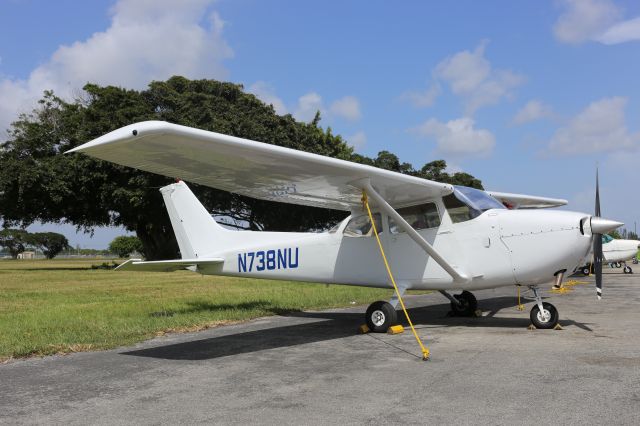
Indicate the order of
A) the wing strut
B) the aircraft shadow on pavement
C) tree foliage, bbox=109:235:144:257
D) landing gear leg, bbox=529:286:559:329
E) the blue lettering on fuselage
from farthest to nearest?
tree foliage, bbox=109:235:144:257
the blue lettering on fuselage
landing gear leg, bbox=529:286:559:329
the wing strut
the aircraft shadow on pavement

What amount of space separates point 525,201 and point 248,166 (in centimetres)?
917

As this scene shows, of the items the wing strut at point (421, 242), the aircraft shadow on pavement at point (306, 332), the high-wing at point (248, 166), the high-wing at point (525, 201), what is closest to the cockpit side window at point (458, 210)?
the high-wing at point (248, 166)

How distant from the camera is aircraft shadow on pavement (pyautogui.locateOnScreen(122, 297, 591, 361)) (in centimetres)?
718

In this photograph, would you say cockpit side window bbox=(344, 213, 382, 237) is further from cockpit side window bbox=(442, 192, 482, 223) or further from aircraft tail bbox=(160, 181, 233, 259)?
aircraft tail bbox=(160, 181, 233, 259)

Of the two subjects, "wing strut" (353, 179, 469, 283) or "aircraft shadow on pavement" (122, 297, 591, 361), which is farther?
"wing strut" (353, 179, 469, 283)

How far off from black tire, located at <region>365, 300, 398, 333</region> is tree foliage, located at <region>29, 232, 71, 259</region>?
137 meters

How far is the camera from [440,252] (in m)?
8.66

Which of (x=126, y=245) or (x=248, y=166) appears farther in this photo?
(x=126, y=245)

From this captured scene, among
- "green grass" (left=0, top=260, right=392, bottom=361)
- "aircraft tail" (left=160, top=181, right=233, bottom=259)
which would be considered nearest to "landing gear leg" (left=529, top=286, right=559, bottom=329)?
"green grass" (left=0, top=260, right=392, bottom=361)

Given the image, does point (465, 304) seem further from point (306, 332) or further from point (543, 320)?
point (306, 332)

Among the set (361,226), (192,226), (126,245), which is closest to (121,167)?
(192,226)

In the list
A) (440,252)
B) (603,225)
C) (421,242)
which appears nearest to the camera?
(603,225)

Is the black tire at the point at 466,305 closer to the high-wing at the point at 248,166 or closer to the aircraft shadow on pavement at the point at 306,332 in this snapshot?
the aircraft shadow on pavement at the point at 306,332

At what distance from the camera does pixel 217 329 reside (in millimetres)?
9312
